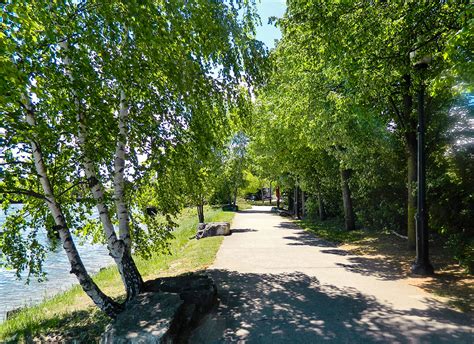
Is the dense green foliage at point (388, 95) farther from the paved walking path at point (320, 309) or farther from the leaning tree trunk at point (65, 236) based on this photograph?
the leaning tree trunk at point (65, 236)

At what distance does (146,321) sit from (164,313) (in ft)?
0.97

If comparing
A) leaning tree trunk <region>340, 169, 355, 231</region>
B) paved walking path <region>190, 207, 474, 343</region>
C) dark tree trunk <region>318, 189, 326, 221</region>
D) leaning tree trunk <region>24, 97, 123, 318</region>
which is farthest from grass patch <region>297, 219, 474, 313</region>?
dark tree trunk <region>318, 189, 326, 221</region>

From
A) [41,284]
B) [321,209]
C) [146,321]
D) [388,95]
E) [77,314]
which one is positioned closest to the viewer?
[146,321]

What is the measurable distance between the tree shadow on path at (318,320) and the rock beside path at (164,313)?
24cm

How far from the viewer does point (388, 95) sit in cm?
1007

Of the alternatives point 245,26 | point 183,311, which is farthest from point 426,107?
point 183,311

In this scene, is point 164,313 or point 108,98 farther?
point 108,98

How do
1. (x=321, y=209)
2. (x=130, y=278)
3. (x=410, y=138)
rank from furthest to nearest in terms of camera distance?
(x=321, y=209)
(x=410, y=138)
(x=130, y=278)

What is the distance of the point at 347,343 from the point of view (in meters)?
4.94

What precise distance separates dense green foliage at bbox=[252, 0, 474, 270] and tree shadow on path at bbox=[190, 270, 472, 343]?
10.0 ft

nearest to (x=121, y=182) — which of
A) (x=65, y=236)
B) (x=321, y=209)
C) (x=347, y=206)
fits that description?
(x=65, y=236)

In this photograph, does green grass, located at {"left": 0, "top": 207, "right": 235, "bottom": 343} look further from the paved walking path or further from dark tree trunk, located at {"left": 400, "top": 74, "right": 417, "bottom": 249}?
dark tree trunk, located at {"left": 400, "top": 74, "right": 417, "bottom": 249}

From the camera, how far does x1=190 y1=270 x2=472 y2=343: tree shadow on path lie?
16.9 ft

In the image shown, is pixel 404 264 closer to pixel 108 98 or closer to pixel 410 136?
pixel 410 136
